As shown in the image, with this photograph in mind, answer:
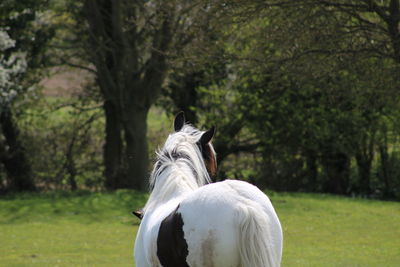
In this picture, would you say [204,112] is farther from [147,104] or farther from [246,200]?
[246,200]

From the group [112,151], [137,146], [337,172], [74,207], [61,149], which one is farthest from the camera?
[337,172]

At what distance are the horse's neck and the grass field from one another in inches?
250

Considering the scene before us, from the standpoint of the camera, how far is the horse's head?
5.99 meters

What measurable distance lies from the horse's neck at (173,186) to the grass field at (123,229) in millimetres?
6339

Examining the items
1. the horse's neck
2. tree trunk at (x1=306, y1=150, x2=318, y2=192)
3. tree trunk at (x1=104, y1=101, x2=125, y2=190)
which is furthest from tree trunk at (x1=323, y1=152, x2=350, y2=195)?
the horse's neck

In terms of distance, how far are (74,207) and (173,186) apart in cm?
1424

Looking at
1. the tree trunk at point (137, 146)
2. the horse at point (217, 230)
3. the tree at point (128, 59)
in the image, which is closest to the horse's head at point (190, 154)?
the horse at point (217, 230)

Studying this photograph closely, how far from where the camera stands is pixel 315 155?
85.8 feet

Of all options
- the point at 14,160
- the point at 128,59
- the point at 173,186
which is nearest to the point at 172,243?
the point at 173,186

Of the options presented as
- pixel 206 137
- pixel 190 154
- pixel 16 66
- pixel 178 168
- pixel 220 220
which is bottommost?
pixel 220 220

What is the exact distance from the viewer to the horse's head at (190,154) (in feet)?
19.6

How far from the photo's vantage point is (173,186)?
5.90 m

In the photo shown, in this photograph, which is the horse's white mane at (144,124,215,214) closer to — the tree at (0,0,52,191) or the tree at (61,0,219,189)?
the tree at (0,0,52,191)

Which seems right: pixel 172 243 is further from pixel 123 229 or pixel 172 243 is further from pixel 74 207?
pixel 74 207
